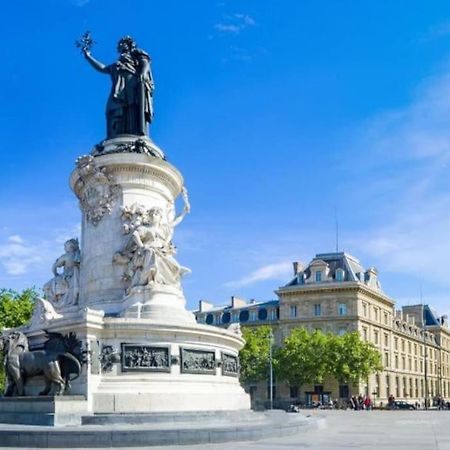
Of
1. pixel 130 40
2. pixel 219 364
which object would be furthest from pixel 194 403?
pixel 130 40

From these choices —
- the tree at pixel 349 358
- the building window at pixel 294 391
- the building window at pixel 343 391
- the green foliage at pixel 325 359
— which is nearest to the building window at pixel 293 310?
the building window at pixel 294 391

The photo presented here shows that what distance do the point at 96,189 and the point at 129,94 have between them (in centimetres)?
428

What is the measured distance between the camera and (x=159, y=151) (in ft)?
81.9

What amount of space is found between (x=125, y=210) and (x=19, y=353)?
19.1ft

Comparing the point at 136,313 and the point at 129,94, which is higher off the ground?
the point at 129,94

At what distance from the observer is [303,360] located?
74375 mm

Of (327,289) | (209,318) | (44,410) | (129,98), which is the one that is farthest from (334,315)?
(44,410)

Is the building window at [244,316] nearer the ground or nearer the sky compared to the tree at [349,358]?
nearer the sky

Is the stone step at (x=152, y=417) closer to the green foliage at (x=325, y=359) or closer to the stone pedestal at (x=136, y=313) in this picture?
the stone pedestal at (x=136, y=313)

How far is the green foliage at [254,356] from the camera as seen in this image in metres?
74.9

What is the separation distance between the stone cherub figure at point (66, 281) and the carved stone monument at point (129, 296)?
37mm

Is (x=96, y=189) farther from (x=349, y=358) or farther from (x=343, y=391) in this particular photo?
(x=343, y=391)

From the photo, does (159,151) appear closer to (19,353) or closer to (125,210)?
(125,210)

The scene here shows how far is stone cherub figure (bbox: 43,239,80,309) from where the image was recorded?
23.5 meters
